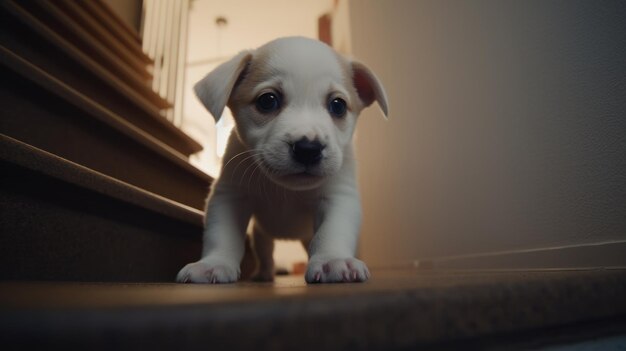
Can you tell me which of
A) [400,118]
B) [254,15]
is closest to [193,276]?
[400,118]

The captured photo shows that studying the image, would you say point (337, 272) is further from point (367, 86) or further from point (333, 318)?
point (367, 86)

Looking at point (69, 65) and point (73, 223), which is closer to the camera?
point (73, 223)

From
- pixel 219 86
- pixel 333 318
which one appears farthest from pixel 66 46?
pixel 333 318

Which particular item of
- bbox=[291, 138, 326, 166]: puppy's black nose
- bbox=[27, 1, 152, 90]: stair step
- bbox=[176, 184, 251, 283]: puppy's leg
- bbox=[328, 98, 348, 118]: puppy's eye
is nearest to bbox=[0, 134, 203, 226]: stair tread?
bbox=[176, 184, 251, 283]: puppy's leg

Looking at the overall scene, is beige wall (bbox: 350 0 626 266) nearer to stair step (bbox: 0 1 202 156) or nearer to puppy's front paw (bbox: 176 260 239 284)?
puppy's front paw (bbox: 176 260 239 284)

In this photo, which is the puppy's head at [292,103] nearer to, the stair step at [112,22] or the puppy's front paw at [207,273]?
the puppy's front paw at [207,273]
